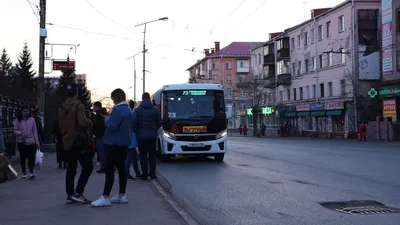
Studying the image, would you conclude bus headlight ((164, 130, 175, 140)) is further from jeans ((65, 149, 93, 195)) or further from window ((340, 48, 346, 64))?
window ((340, 48, 346, 64))

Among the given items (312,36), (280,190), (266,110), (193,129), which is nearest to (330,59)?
(312,36)

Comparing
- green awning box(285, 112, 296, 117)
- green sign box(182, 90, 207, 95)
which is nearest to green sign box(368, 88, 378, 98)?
Answer: green awning box(285, 112, 296, 117)

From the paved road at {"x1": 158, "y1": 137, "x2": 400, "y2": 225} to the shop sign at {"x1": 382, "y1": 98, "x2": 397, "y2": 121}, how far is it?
28.2 m

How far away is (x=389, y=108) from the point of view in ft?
141

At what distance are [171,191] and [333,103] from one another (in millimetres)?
44175

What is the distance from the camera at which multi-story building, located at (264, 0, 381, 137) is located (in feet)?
157

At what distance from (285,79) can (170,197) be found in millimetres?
56827

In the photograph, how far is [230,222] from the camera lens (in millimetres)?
6984

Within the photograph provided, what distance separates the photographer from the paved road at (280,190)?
7.27 metres

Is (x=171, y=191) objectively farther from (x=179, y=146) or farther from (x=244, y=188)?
(x=179, y=146)

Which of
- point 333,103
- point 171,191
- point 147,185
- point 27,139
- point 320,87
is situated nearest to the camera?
point 171,191

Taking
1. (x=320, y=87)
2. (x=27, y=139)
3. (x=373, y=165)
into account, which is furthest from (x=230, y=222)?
(x=320, y=87)

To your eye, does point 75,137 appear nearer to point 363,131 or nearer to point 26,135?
point 26,135

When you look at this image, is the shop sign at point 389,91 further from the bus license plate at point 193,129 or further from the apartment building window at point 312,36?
the bus license plate at point 193,129
